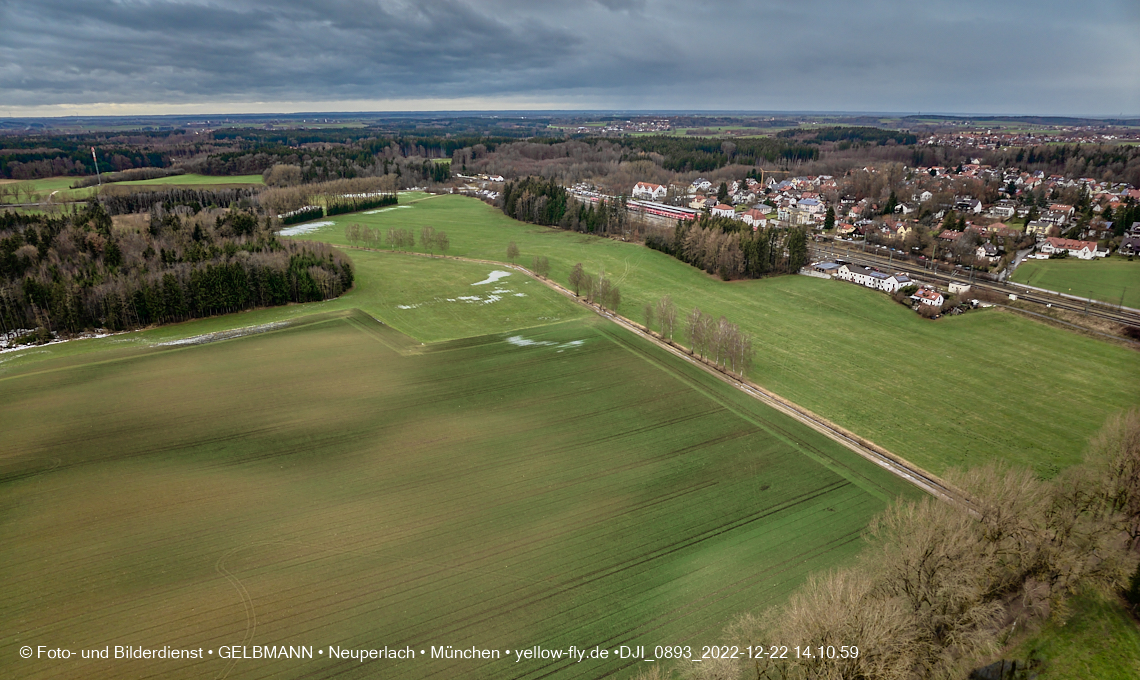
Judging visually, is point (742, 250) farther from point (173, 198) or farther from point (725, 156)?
point (725, 156)

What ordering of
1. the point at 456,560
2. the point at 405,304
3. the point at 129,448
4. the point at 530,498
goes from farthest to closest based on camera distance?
the point at 405,304
the point at 129,448
the point at 530,498
the point at 456,560

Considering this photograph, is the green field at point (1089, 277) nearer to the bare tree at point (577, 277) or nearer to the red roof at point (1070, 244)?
the red roof at point (1070, 244)

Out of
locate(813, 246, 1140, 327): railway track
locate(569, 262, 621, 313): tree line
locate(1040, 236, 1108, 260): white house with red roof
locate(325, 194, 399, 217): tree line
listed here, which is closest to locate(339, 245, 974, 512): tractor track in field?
locate(569, 262, 621, 313): tree line

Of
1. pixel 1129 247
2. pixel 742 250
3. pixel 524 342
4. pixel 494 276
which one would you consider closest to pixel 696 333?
pixel 524 342

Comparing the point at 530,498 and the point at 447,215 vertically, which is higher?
the point at 447,215

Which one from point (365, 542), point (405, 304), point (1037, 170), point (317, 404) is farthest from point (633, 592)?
point (1037, 170)

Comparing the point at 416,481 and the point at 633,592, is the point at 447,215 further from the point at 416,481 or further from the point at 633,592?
the point at 633,592

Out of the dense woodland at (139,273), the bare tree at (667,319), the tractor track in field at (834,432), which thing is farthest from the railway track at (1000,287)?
the dense woodland at (139,273)
